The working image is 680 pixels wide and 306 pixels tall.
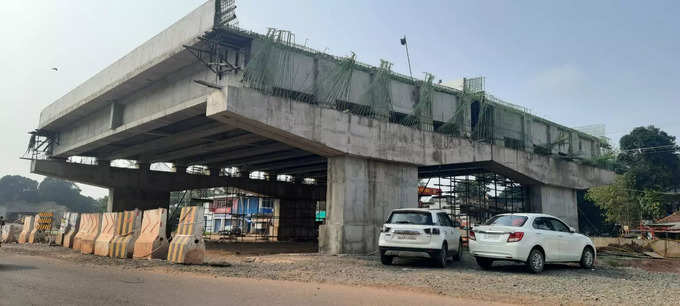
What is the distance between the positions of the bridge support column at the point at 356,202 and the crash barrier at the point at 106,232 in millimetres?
7191

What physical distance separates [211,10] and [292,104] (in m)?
4.17

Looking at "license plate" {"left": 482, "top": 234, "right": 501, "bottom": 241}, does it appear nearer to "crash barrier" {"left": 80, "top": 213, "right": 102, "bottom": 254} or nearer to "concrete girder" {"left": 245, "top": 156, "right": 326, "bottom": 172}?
"crash barrier" {"left": 80, "top": 213, "right": 102, "bottom": 254}

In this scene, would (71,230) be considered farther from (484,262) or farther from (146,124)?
(484,262)

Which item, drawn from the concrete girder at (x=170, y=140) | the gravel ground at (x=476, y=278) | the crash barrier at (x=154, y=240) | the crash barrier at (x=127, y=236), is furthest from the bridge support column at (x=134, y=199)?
the crash barrier at (x=154, y=240)

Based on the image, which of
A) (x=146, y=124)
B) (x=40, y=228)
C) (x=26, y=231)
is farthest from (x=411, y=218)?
(x=26, y=231)

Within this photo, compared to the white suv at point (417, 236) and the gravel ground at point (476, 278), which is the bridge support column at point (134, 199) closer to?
the gravel ground at point (476, 278)

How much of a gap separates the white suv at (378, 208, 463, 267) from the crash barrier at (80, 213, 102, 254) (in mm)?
11547

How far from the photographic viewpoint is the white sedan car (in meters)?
11.0

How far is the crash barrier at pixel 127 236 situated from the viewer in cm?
1502

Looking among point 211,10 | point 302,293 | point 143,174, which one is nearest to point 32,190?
point 143,174

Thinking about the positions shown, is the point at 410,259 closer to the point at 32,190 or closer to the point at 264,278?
the point at 264,278

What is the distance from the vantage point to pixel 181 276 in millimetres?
10383

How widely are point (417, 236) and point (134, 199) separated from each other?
25.1 m

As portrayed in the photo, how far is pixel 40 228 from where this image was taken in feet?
83.3
